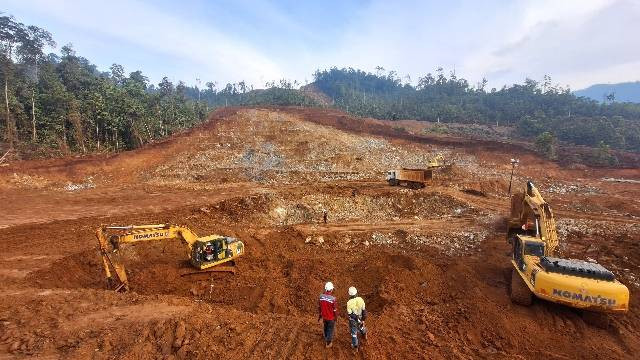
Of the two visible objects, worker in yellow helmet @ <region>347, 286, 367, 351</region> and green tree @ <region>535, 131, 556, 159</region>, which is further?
green tree @ <region>535, 131, 556, 159</region>

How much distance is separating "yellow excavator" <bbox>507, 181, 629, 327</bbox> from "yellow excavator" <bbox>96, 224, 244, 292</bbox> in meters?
8.22

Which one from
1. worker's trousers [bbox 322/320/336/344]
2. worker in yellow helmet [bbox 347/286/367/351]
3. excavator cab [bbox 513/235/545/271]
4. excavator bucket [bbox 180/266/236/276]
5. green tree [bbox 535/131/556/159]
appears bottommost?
excavator bucket [bbox 180/266/236/276]

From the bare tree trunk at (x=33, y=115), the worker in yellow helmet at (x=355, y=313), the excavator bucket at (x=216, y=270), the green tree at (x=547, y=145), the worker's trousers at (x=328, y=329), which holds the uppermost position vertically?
the bare tree trunk at (x=33, y=115)

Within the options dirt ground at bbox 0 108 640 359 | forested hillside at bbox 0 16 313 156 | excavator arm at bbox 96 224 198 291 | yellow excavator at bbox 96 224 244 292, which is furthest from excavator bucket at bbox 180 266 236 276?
forested hillside at bbox 0 16 313 156

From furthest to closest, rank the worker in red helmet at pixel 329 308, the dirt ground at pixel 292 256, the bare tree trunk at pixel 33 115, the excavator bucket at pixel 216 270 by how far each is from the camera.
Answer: the bare tree trunk at pixel 33 115 → the excavator bucket at pixel 216 270 → the dirt ground at pixel 292 256 → the worker in red helmet at pixel 329 308

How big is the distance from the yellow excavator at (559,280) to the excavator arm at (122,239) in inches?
369

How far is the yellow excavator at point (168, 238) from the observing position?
32.8 ft

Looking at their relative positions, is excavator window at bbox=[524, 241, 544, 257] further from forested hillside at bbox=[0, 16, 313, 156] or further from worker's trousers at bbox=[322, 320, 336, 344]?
forested hillside at bbox=[0, 16, 313, 156]

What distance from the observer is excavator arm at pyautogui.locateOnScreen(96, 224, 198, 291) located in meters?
9.79

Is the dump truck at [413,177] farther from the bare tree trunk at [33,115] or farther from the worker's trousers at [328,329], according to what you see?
the bare tree trunk at [33,115]

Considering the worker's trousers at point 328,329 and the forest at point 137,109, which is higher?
the forest at point 137,109

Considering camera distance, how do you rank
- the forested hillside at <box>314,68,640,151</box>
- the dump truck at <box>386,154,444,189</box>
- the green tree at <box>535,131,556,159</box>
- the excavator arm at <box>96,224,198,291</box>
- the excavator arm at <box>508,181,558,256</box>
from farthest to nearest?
the forested hillside at <box>314,68,640,151</box>, the green tree at <box>535,131,556,159</box>, the dump truck at <box>386,154,444,189</box>, the excavator arm at <box>508,181,558,256</box>, the excavator arm at <box>96,224,198,291</box>

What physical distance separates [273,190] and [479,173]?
15.8 meters

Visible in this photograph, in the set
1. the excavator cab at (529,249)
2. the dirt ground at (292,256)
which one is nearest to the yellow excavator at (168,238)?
the dirt ground at (292,256)
